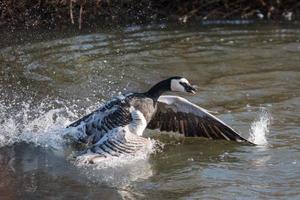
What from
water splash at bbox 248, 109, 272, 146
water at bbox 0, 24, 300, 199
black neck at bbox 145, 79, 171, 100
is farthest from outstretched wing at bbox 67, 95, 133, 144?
water splash at bbox 248, 109, 272, 146

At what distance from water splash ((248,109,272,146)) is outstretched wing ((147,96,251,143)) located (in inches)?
7.1

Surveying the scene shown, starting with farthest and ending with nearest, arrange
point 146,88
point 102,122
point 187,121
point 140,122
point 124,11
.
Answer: point 124,11 < point 146,88 < point 187,121 < point 102,122 < point 140,122

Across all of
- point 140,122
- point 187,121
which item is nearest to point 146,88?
point 187,121

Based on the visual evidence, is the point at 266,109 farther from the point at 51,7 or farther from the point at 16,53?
the point at 51,7

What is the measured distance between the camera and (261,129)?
7.46 m

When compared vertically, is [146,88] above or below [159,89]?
below

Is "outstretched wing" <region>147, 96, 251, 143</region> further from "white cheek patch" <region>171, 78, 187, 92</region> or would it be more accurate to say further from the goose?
"white cheek patch" <region>171, 78, 187, 92</region>

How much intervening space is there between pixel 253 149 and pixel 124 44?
5291 mm

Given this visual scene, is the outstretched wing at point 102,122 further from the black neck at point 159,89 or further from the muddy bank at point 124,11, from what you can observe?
the muddy bank at point 124,11

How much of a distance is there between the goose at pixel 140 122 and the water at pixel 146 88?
0.14 meters

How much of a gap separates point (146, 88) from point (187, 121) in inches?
75.5

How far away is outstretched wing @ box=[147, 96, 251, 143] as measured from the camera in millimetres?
7246

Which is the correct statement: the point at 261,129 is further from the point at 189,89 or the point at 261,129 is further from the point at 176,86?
the point at 176,86

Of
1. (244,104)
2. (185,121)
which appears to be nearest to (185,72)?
(244,104)
